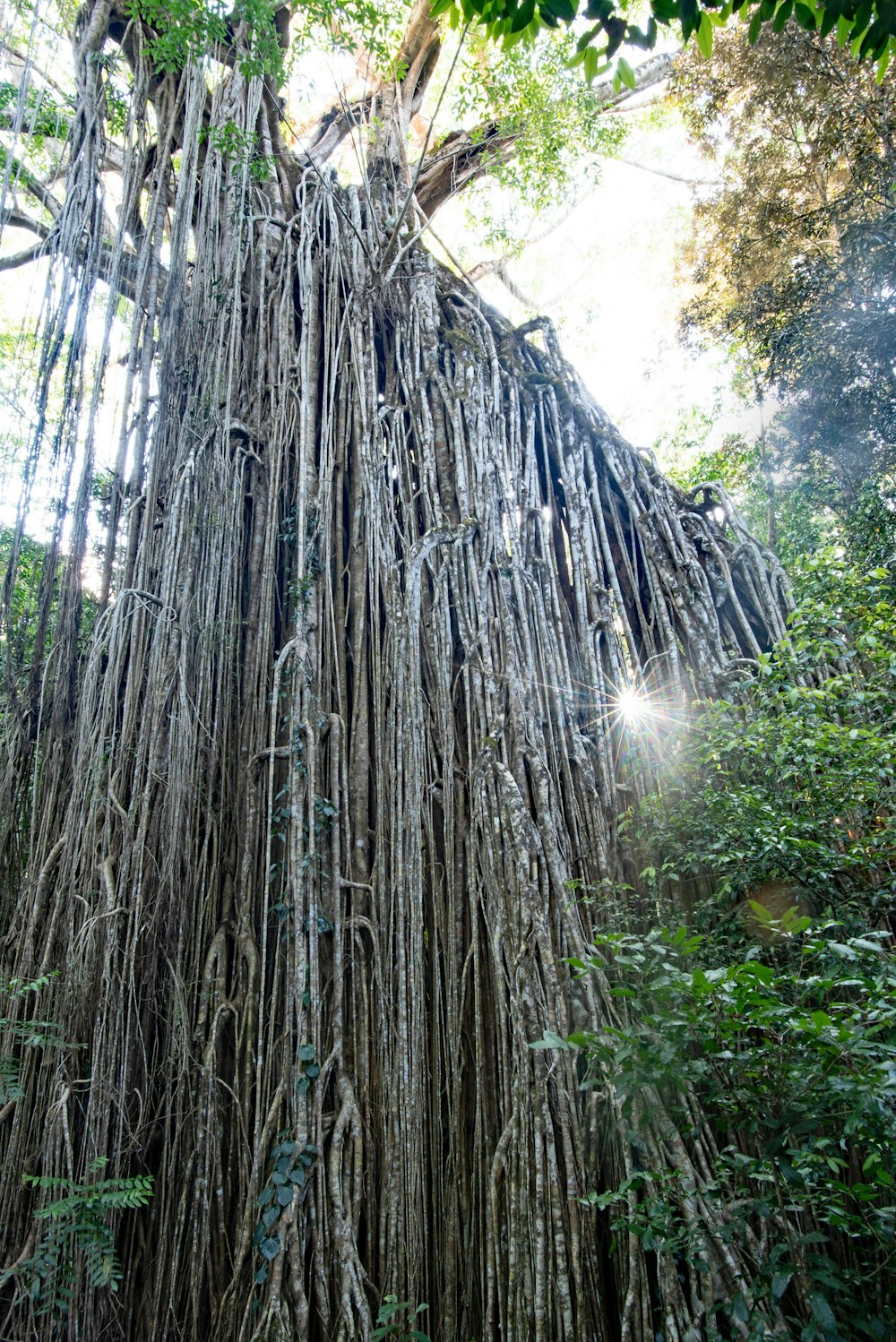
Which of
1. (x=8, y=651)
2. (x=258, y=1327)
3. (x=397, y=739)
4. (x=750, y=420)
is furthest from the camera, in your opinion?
(x=750, y=420)

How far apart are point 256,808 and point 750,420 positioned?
805cm

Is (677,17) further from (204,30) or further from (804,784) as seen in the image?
(204,30)

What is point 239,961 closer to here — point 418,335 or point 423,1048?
point 423,1048

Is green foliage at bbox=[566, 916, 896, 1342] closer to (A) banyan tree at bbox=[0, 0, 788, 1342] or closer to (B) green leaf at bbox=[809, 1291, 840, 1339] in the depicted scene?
(B) green leaf at bbox=[809, 1291, 840, 1339]

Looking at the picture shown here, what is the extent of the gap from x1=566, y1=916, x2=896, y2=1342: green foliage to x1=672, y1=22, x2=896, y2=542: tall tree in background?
4738mm

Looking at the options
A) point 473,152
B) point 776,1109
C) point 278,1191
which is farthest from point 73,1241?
point 473,152

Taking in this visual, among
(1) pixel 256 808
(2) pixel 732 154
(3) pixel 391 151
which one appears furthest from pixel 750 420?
(1) pixel 256 808

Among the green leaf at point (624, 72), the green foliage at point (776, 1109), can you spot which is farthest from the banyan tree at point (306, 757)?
the green leaf at point (624, 72)

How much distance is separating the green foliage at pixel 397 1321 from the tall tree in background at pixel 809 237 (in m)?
5.41

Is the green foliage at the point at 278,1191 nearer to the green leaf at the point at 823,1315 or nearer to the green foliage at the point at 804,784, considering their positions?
the green leaf at the point at 823,1315

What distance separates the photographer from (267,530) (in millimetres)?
3801

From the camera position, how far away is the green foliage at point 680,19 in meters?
1.80

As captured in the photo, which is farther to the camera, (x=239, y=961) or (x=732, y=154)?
(x=732, y=154)

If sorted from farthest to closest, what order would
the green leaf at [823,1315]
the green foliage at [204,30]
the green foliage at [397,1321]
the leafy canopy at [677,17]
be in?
the green foliage at [204,30]
the green foliage at [397,1321]
the leafy canopy at [677,17]
the green leaf at [823,1315]
